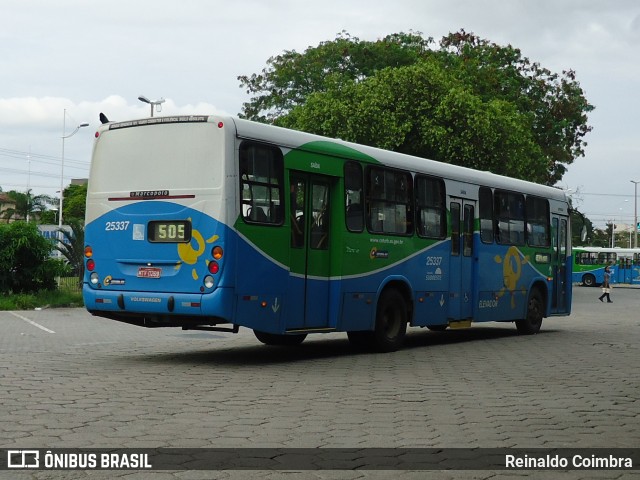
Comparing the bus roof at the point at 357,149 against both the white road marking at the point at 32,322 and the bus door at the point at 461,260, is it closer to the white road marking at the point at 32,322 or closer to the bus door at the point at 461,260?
the bus door at the point at 461,260

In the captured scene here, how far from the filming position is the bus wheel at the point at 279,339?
16.3 metres

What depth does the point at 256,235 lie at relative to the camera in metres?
13.3

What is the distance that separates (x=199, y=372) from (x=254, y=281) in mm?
1437

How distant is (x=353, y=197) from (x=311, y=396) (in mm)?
5310

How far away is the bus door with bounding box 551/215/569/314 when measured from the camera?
22484 millimetres

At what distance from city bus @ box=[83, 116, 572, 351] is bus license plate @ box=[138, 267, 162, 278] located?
0.06 feet

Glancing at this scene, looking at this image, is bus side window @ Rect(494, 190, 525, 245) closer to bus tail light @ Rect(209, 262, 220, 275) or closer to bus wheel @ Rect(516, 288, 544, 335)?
bus wheel @ Rect(516, 288, 544, 335)

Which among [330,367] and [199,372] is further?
[330,367]

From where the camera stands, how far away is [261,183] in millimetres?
13484

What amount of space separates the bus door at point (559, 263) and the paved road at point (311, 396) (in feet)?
13.2

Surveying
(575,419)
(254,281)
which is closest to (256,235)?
(254,281)

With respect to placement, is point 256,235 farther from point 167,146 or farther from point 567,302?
point 567,302

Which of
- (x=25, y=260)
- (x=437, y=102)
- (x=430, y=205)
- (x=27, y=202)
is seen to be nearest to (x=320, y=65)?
(x=437, y=102)

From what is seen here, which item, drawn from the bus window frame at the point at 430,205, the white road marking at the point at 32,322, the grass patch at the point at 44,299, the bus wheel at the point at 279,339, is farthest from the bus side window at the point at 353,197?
the grass patch at the point at 44,299
